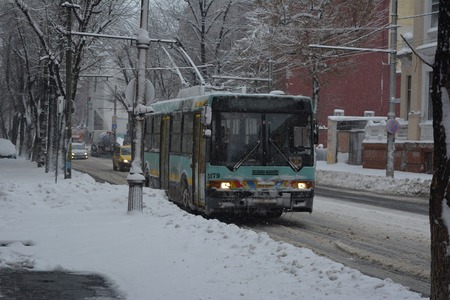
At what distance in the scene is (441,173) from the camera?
549 cm

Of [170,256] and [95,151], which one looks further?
[95,151]

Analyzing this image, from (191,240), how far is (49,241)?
2.20m

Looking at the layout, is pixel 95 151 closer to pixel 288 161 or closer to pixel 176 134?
pixel 176 134

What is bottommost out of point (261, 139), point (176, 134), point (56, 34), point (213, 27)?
point (261, 139)

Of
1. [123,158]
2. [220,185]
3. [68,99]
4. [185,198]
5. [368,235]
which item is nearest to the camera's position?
[368,235]

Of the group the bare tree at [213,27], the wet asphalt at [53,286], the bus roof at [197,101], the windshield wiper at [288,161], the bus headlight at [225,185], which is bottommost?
the wet asphalt at [53,286]

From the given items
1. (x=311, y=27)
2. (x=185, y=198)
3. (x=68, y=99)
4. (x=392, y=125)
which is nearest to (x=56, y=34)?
(x=68, y=99)

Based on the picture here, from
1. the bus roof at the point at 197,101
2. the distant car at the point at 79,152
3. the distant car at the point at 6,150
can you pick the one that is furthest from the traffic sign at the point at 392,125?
the distant car at the point at 79,152

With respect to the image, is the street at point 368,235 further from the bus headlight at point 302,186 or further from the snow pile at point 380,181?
the snow pile at point 380,181

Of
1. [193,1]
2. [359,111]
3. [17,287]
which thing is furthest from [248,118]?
[359,111]

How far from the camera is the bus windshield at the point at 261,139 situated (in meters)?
14.2

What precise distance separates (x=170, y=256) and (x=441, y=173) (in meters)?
4.80

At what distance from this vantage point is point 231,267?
8617 mm

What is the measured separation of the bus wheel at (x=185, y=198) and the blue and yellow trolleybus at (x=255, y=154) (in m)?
0.74
